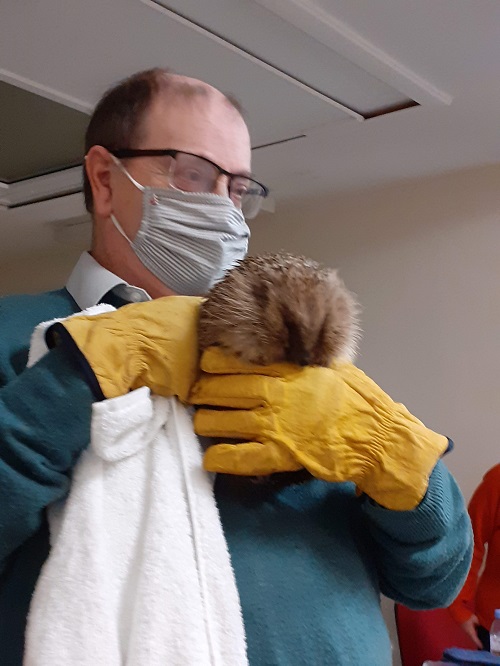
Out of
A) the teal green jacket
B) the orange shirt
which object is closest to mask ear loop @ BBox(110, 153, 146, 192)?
the teal green jacket

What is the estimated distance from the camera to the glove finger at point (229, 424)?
2.18 feet

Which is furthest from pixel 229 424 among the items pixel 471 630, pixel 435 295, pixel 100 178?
pixel 435 295

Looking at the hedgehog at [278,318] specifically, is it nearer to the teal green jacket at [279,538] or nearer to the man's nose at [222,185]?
the teal green jacket at [279,538]

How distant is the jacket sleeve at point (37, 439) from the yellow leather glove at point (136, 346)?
0.02 meters

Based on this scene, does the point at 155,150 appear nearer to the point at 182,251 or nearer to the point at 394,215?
the point at 182,251

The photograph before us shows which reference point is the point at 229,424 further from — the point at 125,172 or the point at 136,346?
the point at 125,172

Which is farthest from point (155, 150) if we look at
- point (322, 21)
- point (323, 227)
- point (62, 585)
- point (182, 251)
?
point (323, 227)

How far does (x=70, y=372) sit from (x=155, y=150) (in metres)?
0.45

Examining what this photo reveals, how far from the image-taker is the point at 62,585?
1.86 ft

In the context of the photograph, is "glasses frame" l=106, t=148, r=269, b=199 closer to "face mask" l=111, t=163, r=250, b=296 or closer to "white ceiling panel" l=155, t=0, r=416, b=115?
"face mask" l=111, t=163, r=250, b=296

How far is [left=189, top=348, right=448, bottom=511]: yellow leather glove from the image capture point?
2.18ft

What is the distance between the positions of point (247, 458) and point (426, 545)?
225 mm

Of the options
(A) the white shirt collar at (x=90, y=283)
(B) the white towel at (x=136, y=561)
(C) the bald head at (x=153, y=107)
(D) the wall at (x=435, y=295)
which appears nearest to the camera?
(B) the white towel at (x=136, y=561)

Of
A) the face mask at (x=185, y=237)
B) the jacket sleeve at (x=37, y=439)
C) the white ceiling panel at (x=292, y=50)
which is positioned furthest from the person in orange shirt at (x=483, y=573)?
the jacket sleeve at (x=37, y=439)
